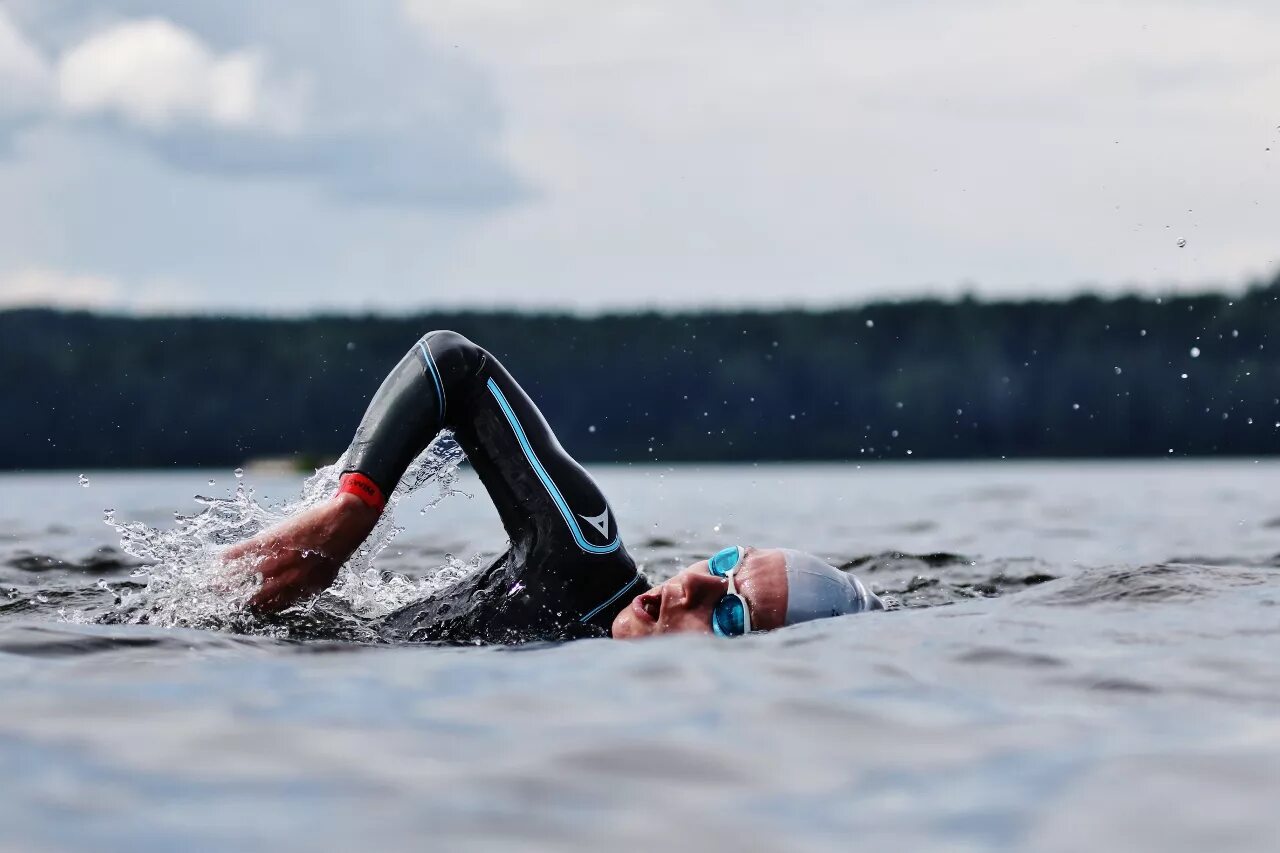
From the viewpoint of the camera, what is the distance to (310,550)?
5.23 m

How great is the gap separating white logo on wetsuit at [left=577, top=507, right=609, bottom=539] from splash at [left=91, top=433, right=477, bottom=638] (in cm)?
75

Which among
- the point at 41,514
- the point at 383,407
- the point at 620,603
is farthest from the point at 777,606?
the point at 41,514

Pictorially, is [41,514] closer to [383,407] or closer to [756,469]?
[383,407]

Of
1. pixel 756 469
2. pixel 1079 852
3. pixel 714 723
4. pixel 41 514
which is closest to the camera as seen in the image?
pixel 1079 852

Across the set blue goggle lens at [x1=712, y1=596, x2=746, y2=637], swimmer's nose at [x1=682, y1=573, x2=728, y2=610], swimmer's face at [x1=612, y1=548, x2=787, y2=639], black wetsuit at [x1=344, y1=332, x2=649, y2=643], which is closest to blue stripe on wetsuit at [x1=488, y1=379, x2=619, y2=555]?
black wetsuit at [x1=344, y1=332, x2=649, y2=643]

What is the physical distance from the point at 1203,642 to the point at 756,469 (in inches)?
2117

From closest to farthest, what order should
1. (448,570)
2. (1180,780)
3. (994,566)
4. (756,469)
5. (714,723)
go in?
(1180,780), (714,723), (448,570), (994,566), (756,469)

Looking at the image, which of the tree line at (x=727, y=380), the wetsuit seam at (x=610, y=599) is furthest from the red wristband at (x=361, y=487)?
the tree line at (x=727, y=380)

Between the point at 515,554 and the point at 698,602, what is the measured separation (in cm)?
84

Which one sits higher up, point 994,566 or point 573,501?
point 573,501

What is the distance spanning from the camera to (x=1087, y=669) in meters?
4.29

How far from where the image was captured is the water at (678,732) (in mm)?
2705

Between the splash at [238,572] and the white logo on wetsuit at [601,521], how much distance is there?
75cm

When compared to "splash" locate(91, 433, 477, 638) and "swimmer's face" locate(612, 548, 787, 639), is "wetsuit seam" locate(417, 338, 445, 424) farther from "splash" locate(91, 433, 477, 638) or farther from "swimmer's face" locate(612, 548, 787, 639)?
"swimmer's face" locate(612, 548, 787, 639)
